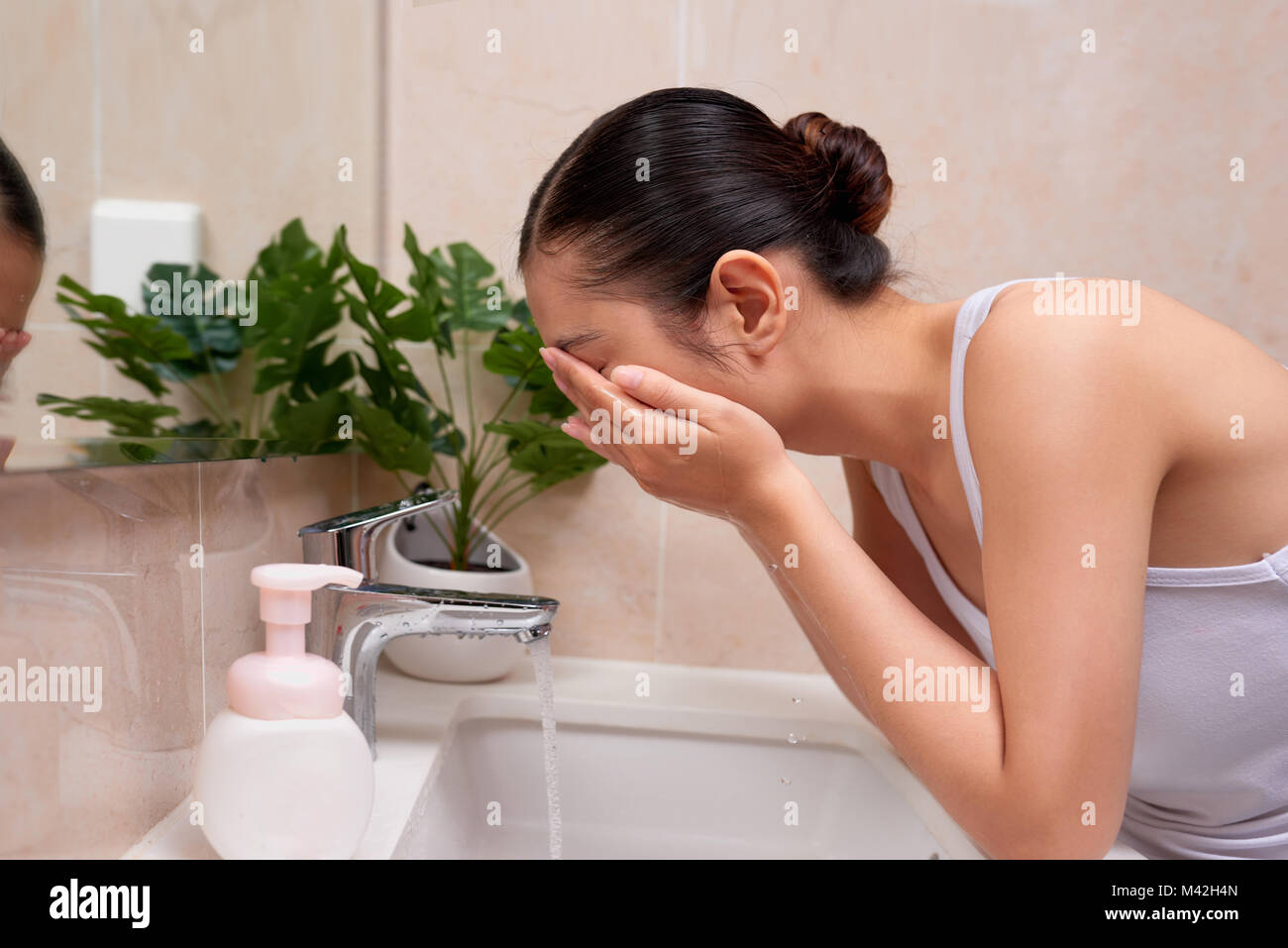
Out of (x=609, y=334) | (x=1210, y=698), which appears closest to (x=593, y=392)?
(x=609, y=334)

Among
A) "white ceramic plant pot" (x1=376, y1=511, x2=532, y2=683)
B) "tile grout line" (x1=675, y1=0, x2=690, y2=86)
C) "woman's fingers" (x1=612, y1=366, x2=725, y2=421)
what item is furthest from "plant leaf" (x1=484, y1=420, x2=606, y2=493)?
"tile grout line" (x1=675, y1=0, x2=690, y2=86)

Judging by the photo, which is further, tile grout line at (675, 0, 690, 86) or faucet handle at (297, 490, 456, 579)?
tile grout line at (675, 0, 690, 86)

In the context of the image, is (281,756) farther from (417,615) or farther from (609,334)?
(609,334)

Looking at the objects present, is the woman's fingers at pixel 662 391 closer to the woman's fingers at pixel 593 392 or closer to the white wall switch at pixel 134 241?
the woman's fingers at pixel 593 392

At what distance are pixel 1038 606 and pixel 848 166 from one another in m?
0.34

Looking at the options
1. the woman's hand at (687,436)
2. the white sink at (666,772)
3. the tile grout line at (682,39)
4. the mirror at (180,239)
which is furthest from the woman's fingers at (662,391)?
the tile grout line at (682,39)

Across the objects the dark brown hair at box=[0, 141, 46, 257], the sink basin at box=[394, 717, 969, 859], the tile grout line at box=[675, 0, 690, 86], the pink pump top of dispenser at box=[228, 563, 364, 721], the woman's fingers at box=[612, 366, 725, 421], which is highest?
the tile grout line at box=[675, 0, 690, 86]

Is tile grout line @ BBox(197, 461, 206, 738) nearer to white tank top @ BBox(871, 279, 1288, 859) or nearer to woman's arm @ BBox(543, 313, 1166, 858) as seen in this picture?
woman's arm @ BBox(543, 313, 1166, 858)

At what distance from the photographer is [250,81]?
780 millimetres

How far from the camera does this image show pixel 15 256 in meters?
0.41

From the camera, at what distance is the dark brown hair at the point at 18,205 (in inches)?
15.8

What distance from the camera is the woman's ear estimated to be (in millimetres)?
584
